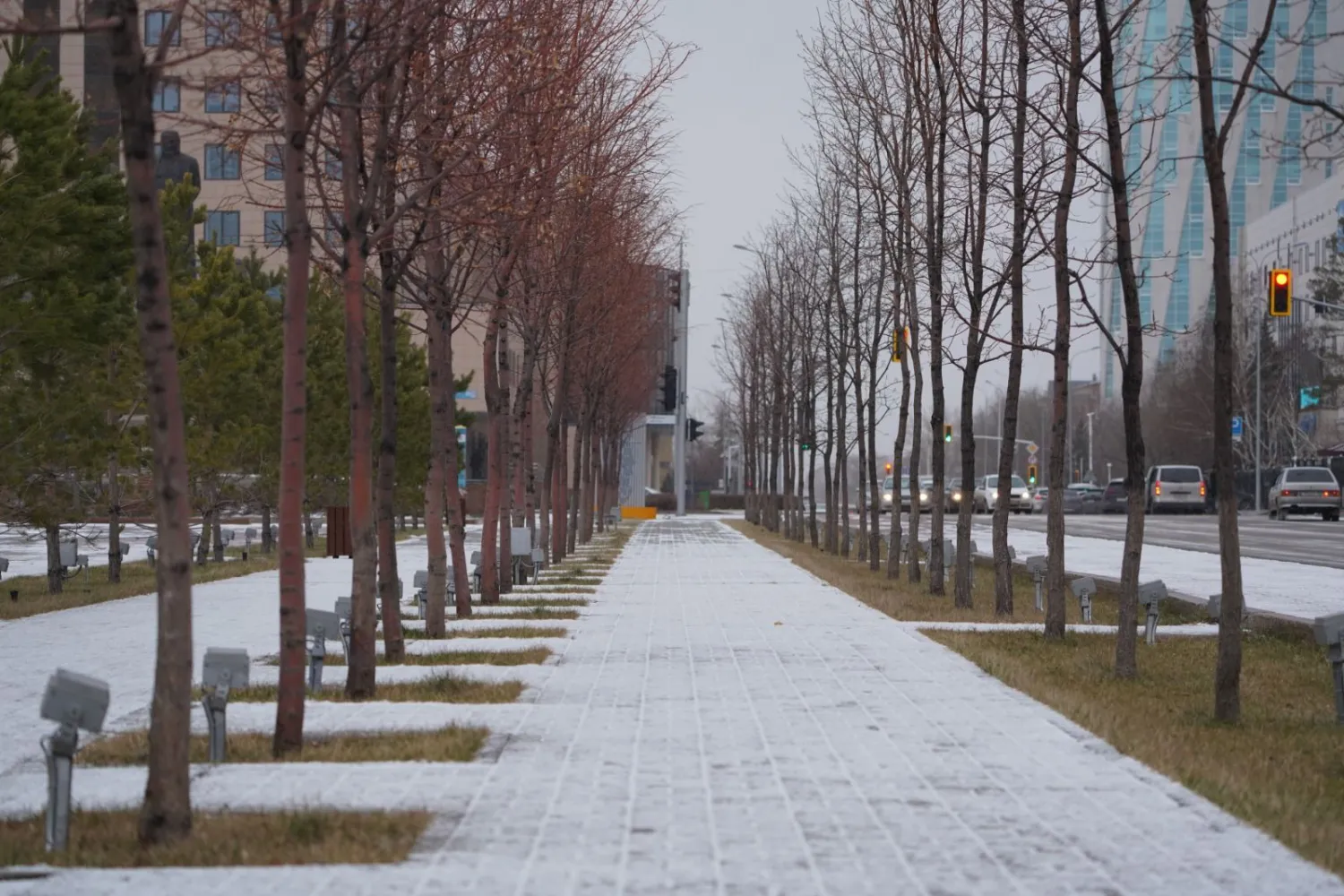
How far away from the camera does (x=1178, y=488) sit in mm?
76312

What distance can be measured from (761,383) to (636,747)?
167 ft

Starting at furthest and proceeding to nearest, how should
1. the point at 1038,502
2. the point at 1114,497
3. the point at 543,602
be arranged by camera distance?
the point at 1038,502 → the point at 1114,497 → the point at 543,602

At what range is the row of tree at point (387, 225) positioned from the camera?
836 cm

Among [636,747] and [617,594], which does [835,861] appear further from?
[617,594]

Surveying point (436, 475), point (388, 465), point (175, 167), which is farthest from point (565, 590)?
point (175, 167)

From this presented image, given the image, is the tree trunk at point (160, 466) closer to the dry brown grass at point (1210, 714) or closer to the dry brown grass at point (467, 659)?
the dry brown grass at point (1210, 714)

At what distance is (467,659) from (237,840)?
864 centimetres

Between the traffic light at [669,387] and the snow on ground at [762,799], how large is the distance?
7120 cm

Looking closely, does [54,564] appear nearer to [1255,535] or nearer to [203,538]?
[203,538]

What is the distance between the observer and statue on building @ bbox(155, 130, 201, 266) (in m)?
35.4

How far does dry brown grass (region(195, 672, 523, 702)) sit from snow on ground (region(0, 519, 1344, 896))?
0.28m

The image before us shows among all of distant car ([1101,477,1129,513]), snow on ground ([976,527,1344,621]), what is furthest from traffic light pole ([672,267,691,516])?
snow on ground ([976,527,1344,621])

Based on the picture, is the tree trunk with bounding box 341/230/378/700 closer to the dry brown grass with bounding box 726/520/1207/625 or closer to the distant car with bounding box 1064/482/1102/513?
the dry brown grass with bounding box 726/520/1207/625

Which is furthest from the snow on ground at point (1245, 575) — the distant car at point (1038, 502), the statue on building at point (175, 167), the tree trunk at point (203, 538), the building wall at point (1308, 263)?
the building wall at point (1308, 263)
